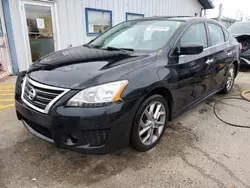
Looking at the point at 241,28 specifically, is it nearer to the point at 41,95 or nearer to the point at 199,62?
the point at 199,62

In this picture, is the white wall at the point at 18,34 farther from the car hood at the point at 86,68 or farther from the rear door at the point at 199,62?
the rear door at the point at 199,62

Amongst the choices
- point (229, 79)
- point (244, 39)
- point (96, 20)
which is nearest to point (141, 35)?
point (229, 79)

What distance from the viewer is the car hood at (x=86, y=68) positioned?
6.30ft

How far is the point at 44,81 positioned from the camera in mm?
2029

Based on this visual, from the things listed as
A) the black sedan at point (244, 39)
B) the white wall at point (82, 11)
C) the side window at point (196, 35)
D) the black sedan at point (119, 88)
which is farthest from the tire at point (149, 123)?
the black sedan at point (244, 39)

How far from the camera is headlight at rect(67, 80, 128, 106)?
1839 millimetres

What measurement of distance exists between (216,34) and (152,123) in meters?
2.34

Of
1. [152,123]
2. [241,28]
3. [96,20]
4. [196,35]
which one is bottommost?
[152,123]

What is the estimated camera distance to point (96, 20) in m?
7.29

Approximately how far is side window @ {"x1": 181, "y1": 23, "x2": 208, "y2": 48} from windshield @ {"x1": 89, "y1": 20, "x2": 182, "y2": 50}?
19cm

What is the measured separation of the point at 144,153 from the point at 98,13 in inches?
241

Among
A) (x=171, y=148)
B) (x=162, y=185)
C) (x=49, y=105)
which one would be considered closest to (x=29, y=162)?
(x=49, y=105)

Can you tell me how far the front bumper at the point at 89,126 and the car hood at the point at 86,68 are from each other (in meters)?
0.26

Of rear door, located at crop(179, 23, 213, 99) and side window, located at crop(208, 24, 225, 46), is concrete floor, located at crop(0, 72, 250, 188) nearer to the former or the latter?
rear door, located at crop(179, 23, 213, 99)
